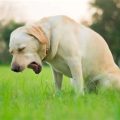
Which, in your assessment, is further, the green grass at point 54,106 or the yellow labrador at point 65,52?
the yellow labrador at point 65,52

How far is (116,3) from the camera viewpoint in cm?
6197

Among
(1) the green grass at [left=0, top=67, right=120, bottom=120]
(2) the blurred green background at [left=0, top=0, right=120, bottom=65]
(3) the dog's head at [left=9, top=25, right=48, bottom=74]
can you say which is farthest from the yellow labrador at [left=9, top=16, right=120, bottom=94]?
(2) the blurred green background at [left=0, top=0, right=120, bottom=65]

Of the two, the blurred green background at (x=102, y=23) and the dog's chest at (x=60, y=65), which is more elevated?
the dog's chest at (x=60, y=65)

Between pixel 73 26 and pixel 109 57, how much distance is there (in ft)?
2.68

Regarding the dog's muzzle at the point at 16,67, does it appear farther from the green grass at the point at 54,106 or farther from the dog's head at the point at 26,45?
the green grass at the point at 54,106

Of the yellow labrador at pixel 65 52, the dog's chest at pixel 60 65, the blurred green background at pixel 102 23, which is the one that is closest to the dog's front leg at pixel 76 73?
the yellow labrador at pixel 65 52

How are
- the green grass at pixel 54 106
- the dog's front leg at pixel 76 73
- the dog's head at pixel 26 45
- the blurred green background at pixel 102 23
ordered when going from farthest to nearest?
the blurred green background at pixel 102 23
the dog's front leg at pixel 76 73
the dog's head at pixel 26 45
the green grass at pixel 54 106

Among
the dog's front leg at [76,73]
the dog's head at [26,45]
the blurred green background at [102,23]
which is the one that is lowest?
the blurred green background at [102,23]

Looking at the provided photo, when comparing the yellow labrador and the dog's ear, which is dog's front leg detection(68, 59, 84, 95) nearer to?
the yellow labrador

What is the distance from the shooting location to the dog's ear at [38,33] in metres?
8.39

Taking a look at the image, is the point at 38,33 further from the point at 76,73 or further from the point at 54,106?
the point at 54,106

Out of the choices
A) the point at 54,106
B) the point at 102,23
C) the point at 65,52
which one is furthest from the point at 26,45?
the point at 102,23

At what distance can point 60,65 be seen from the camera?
28.6ft

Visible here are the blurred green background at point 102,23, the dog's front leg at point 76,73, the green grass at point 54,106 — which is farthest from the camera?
the blurred green background at point 102,23
